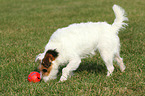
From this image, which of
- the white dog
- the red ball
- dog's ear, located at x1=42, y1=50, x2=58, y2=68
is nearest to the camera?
dog's ear, located at x1=42, y1=50, x2=58, y2=68

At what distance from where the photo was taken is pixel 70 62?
432 centimetres

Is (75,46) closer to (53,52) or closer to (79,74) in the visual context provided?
(53,52)

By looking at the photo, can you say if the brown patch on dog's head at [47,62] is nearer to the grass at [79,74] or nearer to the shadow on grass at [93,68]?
the grass at [79,74]

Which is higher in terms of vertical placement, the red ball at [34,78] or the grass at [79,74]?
the red ball at [34,78]

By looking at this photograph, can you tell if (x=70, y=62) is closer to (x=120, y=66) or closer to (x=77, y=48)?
(x=77, y=48)

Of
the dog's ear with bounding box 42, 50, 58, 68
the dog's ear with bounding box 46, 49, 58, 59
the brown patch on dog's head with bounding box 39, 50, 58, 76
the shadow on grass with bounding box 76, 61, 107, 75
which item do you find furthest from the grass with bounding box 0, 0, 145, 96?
the dog's ear with bounding box 46, 49, 58, 59

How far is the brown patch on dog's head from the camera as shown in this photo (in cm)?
411

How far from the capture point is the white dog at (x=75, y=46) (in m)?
4.25

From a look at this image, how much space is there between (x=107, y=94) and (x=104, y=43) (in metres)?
1.23

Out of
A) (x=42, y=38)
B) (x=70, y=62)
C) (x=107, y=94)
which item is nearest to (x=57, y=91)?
(x=70, y=62)

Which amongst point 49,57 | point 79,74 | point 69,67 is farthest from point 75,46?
point 79,74

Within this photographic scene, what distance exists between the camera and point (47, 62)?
4.12 m

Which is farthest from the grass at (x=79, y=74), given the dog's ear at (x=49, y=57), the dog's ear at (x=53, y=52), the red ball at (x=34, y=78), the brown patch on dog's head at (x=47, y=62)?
the dog's ear at (x=53, y=52)

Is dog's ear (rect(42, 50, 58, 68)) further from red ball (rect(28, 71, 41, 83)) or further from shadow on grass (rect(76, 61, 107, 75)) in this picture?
shadow on grass (rect(76, 61, 107, 75))
